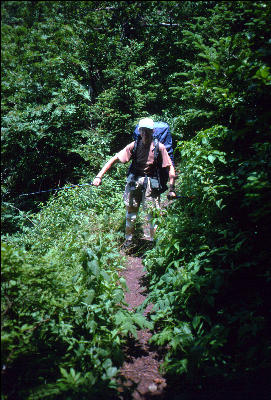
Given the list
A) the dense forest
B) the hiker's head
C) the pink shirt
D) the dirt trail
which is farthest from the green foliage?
the hiker's head

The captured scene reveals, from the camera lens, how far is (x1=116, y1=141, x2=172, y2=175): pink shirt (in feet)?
15.2

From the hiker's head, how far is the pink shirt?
109 mm

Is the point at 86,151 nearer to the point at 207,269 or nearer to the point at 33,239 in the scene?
the point at 33,239

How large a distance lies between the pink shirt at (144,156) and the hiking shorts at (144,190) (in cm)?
16

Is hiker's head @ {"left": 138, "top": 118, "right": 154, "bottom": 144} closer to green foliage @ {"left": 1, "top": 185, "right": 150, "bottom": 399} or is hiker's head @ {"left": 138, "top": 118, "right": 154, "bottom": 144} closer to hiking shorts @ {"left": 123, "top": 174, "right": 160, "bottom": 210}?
hiking shorts @ {"left": 123, "top": 174, "right": 160, "bottom": 210}

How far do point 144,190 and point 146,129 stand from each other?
1.03 meters

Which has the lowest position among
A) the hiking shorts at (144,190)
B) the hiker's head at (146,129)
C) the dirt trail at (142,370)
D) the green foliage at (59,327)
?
the dirt trail at (142,370)

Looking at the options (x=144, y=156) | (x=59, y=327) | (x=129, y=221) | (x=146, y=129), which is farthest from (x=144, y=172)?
(x=59, y=327)

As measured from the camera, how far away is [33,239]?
4.50 meters

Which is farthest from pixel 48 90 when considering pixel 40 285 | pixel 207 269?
pixel 207 269

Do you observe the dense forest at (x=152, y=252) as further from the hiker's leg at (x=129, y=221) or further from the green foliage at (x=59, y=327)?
the hiker's leg at (x=129, y=221)

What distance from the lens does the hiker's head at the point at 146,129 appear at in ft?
14.3

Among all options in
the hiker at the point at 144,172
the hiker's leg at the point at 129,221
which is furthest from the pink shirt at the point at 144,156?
the hiker's leg at the point at 129,221

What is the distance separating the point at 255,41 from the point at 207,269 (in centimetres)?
259
